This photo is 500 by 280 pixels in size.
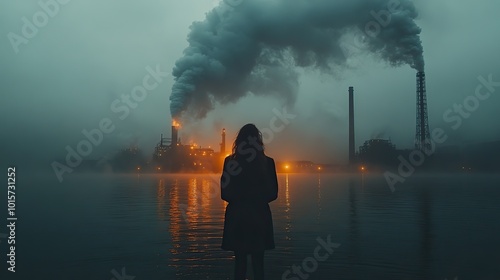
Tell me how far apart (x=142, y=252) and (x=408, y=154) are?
114128 mm

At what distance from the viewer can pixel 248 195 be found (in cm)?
417


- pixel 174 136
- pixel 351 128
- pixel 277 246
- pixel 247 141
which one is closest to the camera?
pixel 247 141

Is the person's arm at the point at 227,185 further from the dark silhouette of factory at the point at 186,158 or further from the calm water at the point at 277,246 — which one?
the dark silhouette of factory at the point at 186,158

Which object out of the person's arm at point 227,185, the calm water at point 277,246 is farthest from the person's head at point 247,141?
the calm water at point 277,246

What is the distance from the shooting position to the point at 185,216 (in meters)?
15.7

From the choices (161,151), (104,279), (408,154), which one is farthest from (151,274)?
(161,151)

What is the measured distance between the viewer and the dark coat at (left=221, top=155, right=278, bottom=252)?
13.7 ft

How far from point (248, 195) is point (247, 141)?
1.65 ft

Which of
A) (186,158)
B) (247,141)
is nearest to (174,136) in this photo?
(186,158)

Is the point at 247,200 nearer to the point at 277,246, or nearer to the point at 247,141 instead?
the point at 247,141

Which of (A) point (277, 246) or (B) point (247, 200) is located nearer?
(B) point (247, 200)

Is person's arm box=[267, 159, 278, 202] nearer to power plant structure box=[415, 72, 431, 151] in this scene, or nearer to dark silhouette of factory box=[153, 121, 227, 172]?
power plant structure box=[415, 72, 431, 151]

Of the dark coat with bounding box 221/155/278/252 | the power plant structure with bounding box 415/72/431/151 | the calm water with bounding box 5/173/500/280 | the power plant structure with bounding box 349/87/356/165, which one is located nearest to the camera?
the dark coat with bounding box 221/155/278/252

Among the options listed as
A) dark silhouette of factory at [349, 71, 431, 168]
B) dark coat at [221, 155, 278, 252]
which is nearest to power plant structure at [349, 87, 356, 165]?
dark silhouette of factory at [349, 71, 431, 168]
